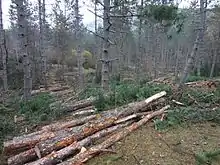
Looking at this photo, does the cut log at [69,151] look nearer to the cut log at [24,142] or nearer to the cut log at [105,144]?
the cut log at [105,144]

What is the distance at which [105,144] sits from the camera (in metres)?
4.94

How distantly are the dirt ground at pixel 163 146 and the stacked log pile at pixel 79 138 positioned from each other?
7.7 inches

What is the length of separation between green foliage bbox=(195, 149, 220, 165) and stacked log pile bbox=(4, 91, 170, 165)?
1432mm

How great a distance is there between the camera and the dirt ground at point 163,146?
459 cm

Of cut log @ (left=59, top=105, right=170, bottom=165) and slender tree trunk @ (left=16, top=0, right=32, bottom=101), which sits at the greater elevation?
slender tree trunk @ (left=16, top=0, right=32, bottom=101)

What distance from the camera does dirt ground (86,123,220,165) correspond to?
459cm

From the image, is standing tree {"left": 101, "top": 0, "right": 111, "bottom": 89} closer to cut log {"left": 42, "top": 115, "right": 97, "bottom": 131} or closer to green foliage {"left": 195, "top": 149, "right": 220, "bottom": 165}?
cut log {"left": 42, "top": 115, "right": 97, "bottom": 131}

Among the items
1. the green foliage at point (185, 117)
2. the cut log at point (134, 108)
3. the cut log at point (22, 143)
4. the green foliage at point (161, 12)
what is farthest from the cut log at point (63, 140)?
the green foliage at point (161, 12)

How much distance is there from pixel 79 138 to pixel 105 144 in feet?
1.84

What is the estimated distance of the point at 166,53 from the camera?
35219 millimetres

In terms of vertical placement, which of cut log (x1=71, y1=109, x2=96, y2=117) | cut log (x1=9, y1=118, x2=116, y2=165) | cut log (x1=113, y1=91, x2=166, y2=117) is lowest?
cut log (x1=9, y1=118, x2=116, y2=165)

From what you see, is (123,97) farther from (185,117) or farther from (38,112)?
(38,112)

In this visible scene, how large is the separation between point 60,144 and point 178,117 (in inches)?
106

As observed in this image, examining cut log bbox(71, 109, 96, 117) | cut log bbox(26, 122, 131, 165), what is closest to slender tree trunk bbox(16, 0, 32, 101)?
cut log bbox(71, 109, 96, 117)
